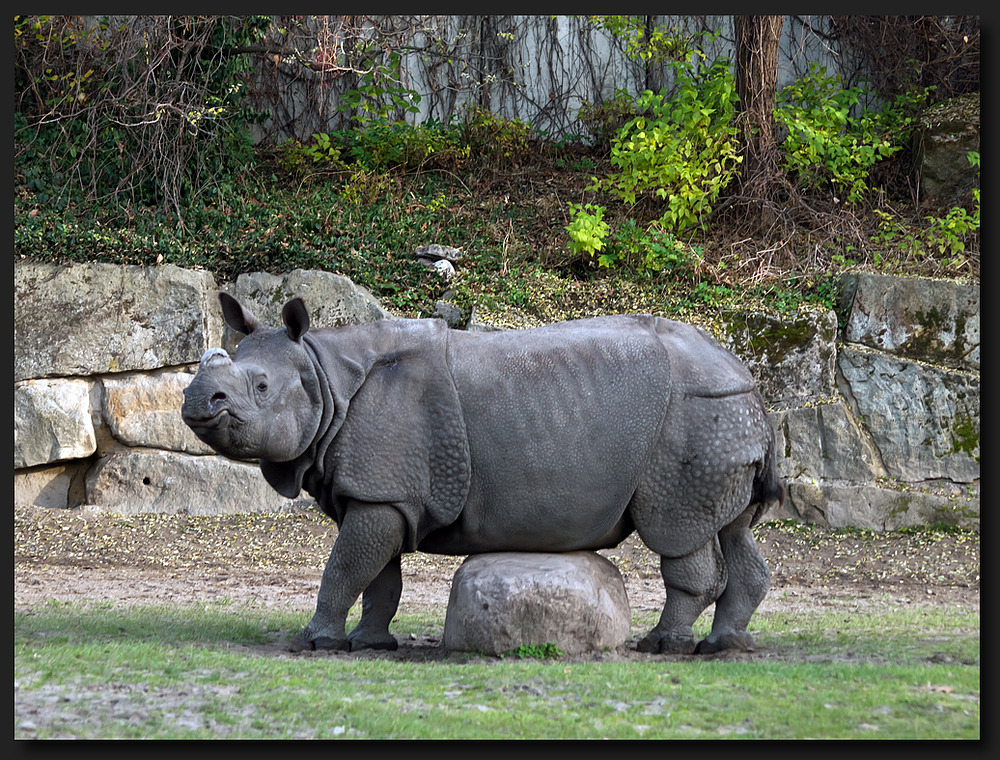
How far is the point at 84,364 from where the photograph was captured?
13047mm

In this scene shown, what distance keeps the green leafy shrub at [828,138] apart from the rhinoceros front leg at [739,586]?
26.5 feet

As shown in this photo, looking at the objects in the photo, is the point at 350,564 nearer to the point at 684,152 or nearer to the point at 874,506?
the point at 874,506

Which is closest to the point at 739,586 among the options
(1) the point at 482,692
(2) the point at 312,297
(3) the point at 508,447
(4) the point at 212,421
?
(3) the point at 508,447

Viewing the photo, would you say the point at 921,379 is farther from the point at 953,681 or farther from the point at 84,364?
the point at 84,364

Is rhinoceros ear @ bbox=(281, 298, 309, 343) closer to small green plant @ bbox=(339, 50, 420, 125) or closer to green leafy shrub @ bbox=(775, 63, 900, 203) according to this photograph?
small green plant @ bbox=(339, 50, 420, 125)

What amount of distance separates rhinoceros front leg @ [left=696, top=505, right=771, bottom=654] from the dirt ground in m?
1.77

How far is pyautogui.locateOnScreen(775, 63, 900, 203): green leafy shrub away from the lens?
14.1 metres

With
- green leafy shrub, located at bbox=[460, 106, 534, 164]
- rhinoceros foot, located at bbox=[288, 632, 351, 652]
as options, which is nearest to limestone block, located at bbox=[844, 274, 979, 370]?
green leafy shrub, located at bbox=[460, 106, 534, 164]

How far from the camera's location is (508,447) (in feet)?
22.5

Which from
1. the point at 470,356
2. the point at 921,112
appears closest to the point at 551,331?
the point at 470,356

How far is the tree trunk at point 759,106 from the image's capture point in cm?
1438

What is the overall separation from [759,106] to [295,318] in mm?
9548

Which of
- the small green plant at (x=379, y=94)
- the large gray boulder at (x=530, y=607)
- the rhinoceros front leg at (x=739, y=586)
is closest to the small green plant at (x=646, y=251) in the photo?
the small green plant at (x=379, y=94)

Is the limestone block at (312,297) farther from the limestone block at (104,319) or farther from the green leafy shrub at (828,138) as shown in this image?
the green leafy shrub at (828,138)
